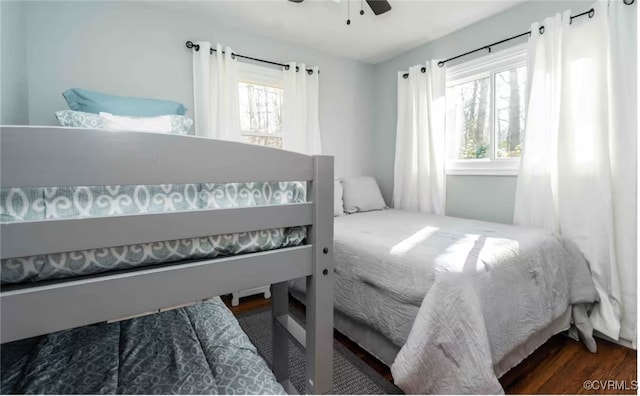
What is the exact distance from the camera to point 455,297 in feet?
3.93

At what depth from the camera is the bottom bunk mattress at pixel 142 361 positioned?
825 mm

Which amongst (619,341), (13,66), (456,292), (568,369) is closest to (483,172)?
(619,341)

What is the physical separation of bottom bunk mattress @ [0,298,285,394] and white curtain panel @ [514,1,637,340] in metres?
2.14

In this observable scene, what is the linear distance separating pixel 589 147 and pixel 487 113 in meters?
0.88

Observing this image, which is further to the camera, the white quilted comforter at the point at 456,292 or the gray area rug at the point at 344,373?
the gray area rug at the point at 344,373

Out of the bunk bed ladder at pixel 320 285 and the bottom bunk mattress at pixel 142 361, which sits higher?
the bunk bed ladder at pixel 320 285

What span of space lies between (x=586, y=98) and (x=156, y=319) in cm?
274

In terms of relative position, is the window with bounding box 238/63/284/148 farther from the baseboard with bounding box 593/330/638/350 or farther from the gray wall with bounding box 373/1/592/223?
the baseboard with bounding box 593/330/638/350

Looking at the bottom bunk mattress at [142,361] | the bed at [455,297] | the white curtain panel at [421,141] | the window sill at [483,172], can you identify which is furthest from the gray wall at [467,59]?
the bottom bunk mattress at [142,361]

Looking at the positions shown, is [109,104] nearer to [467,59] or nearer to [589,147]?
[467,59]

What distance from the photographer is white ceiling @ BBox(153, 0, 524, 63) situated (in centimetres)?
227

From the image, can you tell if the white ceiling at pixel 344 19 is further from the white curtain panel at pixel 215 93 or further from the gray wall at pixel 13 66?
the gray wall at pixel 13 66

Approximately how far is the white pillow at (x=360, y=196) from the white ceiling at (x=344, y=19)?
1.39 metres

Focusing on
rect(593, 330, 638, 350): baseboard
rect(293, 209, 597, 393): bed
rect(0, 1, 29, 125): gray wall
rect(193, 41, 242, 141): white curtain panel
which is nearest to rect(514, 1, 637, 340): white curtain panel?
rect(593, 330, 638, 350): baseboard
